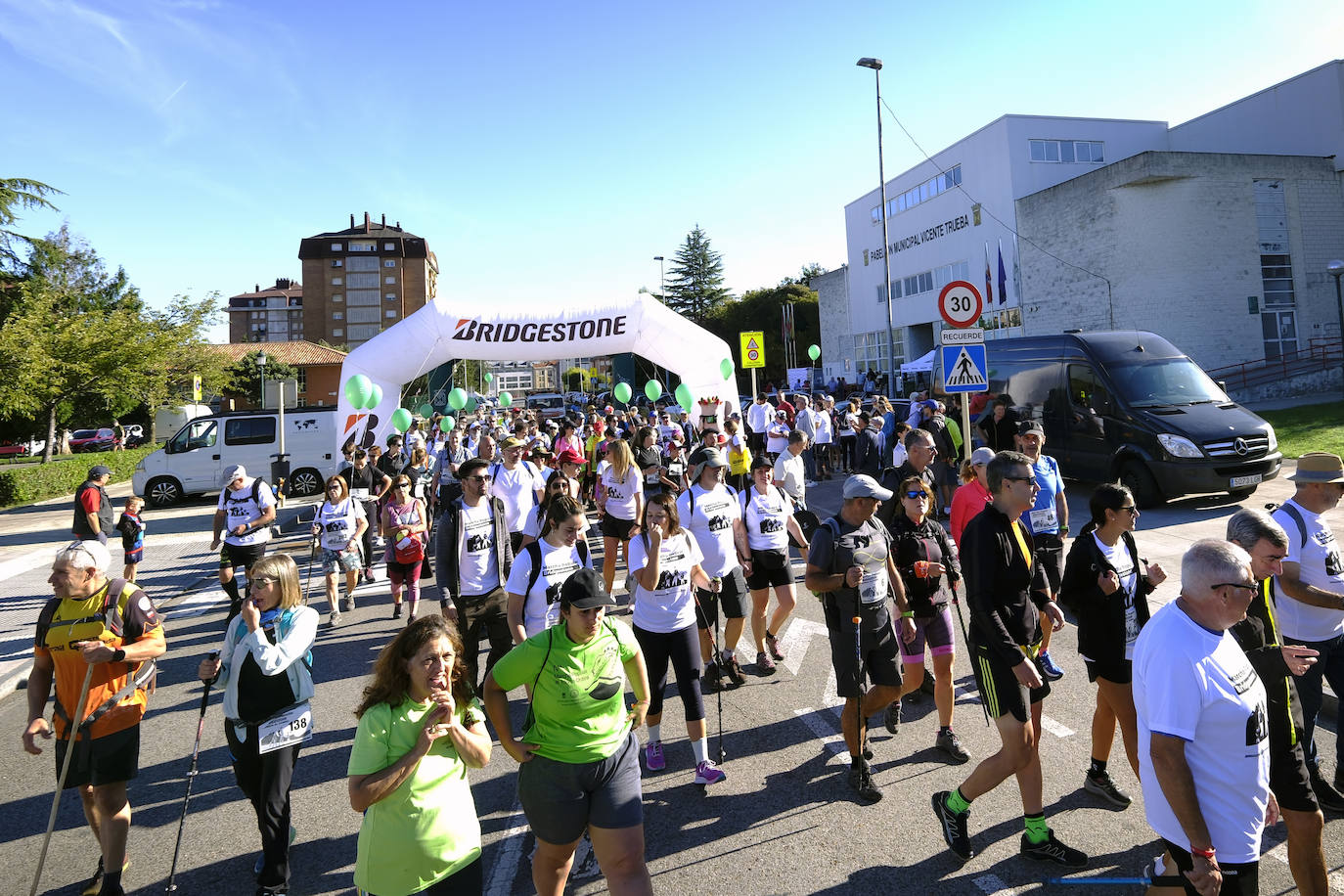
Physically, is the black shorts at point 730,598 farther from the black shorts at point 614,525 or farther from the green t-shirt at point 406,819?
the green t-shirt at point 406,819

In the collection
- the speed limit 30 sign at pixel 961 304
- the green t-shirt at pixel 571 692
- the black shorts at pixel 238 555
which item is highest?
the speed limit 30 sign at pixel 961 304

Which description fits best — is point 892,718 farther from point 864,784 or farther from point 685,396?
point 685,396

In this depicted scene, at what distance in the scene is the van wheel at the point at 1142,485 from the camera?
11.7 m

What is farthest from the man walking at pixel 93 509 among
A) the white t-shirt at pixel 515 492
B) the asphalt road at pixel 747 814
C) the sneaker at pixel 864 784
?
the sneaker at pixel 864 784

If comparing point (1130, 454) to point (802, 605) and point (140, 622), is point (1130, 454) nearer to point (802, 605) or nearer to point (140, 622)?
point (802, 605)

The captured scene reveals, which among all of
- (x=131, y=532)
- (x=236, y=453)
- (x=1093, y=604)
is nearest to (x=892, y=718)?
(x=1093, y=604)

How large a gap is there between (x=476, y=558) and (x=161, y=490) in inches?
654

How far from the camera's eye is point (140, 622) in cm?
399

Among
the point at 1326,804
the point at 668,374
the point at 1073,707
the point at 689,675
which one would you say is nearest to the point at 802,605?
the point at 1073,707

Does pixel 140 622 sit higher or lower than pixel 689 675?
higher

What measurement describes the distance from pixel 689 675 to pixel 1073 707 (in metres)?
2.92

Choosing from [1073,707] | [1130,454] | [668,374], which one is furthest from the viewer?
[668,374]

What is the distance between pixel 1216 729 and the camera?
8.16ft

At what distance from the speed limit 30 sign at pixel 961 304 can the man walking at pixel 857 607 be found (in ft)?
15.9
